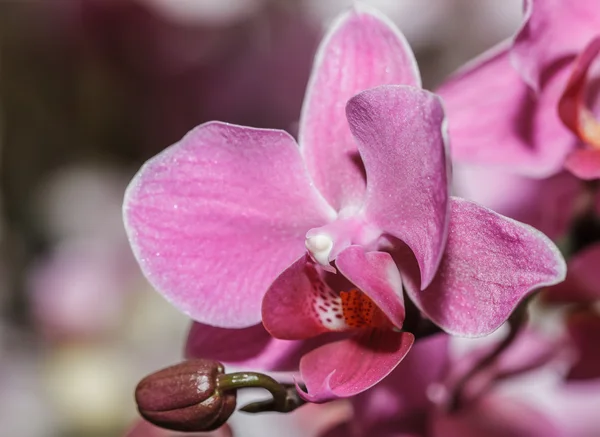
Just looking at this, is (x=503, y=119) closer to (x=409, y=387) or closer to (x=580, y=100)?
(x=580, y=100)

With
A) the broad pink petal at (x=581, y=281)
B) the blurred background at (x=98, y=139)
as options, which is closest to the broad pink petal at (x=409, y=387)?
the broad pink petal at (x=581, y=281)

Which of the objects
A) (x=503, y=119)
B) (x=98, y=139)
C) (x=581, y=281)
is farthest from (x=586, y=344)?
(x=98, y=139)

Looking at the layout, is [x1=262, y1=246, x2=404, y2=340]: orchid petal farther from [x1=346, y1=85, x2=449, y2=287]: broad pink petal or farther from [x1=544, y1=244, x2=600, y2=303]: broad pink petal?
[x1=544, y1=244, x2=600, y2=303]: broad pink petal

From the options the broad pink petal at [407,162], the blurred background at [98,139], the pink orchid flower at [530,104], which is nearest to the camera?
the broad pink petal at [407,162]

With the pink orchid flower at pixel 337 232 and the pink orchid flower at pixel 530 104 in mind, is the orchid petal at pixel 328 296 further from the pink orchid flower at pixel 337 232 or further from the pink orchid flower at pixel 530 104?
the pink orchid flower at pixel 530 104

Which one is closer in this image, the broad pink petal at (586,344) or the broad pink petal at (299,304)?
the broad pink petal at (299,304)

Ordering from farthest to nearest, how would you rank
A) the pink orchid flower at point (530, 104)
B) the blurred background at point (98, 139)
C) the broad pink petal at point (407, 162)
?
the blurred background at point (98, 139) → the pink orchid flower at point (530, 104) → the broad pink petal at point (407, 162)

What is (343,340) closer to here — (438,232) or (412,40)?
(438,232)
